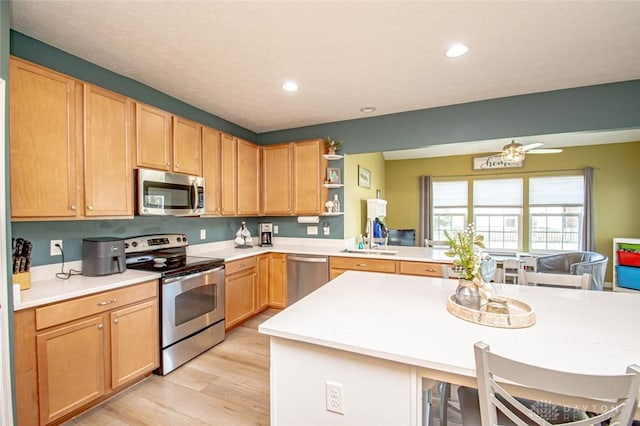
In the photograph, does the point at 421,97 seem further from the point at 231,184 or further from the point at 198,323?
the point at 198,323

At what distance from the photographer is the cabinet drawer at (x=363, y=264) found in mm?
3283

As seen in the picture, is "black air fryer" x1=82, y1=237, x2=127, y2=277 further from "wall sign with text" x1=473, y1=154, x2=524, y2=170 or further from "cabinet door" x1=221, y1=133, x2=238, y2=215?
"wall sign with text" x1=473, y1=154, x2=524, y2=170

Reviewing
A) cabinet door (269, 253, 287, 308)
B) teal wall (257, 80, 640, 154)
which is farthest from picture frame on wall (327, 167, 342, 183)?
cabinet door (269, 253, 287, 308)

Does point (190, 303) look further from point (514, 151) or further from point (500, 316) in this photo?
point (514, 151)

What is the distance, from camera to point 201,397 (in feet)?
6.79

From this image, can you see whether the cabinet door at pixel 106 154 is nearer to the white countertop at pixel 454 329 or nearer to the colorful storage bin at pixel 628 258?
the white countertop at pixel 454 329

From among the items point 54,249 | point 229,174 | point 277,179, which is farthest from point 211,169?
point 54,249

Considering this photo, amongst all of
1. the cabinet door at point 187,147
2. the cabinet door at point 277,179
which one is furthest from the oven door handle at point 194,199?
the cabinet door at point 277,179

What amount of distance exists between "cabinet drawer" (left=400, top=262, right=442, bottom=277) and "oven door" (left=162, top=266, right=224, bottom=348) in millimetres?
2033

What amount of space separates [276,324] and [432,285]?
116 cm

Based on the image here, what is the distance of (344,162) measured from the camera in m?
3.98

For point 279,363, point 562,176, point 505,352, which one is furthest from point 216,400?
point 562,176

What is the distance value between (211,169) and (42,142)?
155cm

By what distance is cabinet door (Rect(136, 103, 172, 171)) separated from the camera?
2463 mm
